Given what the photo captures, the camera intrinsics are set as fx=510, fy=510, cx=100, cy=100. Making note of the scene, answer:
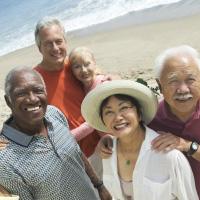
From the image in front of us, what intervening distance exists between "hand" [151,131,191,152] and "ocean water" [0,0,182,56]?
43.9 ft

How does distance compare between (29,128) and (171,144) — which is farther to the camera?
(29,128)

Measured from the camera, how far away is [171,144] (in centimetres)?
298

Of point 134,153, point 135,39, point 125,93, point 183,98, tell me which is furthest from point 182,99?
point 135,39

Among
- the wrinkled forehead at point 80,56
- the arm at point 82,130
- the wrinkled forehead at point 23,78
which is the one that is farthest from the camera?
the wrinkled forehead at point 80,56

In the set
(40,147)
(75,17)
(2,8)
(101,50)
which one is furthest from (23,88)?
(2,8)

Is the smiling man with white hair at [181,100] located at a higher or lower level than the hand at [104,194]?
higher

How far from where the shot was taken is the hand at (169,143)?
297 cm

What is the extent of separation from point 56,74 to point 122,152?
1334 mm

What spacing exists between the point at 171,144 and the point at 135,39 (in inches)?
425

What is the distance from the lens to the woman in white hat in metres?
2.97

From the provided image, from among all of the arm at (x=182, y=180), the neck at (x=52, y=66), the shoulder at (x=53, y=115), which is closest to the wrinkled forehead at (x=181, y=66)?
the arm at (x=182, y=180)

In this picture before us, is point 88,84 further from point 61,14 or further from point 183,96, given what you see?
point 61,14

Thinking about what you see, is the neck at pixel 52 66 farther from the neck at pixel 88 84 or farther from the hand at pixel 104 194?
the hand at pixel 104 194

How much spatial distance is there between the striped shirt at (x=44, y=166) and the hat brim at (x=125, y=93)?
0.36 metres
